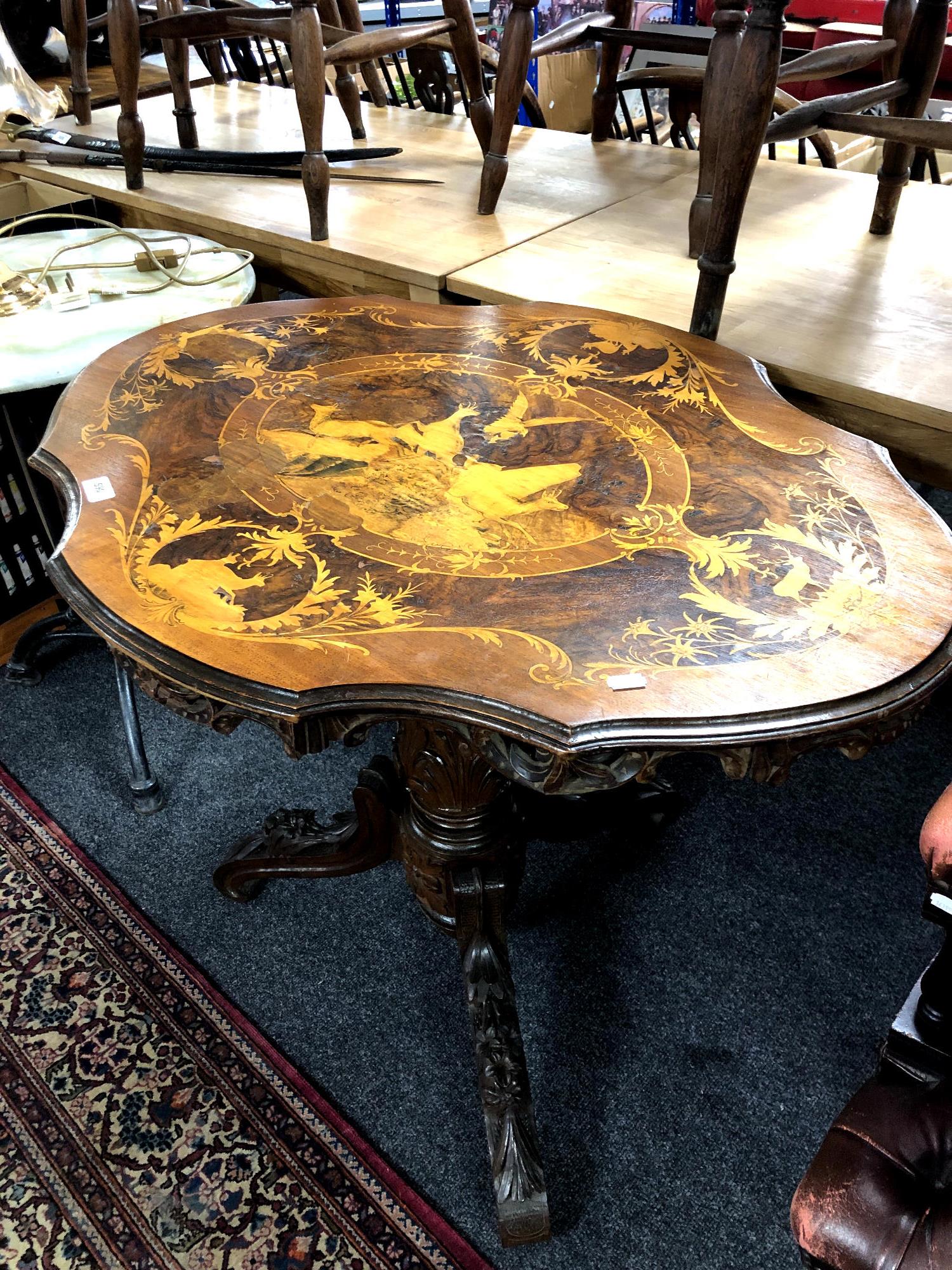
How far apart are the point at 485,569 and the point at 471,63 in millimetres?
1939

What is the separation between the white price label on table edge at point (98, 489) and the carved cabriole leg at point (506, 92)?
1.41 metres

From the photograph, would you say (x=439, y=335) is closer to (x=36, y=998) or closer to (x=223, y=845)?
(x=223, y=845)

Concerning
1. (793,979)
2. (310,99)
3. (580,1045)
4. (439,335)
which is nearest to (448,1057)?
(580,1045)

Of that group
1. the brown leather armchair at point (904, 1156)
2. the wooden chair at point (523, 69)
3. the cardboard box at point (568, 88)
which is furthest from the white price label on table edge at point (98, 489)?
the cardboard box at point (568, 88)

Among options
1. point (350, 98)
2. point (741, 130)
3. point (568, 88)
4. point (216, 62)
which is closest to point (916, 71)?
point (741, 130)

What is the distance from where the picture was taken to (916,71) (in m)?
1.89

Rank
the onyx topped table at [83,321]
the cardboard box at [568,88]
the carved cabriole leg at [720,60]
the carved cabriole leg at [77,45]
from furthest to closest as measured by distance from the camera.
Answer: the cardboard box at [568,88], the carved cabriole leg at [77,45], the onyx topped table at [83,321], the carved cabriole leg at [720,60]

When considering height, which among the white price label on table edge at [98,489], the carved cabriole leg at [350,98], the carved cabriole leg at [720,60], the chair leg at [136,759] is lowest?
the chair leg at [136,759]

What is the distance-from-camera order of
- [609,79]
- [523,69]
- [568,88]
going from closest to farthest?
[523,69]
[609,79]
[568,88]

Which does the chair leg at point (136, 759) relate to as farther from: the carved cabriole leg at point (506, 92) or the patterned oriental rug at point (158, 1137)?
the carved cabriole leg at point (506, 92)

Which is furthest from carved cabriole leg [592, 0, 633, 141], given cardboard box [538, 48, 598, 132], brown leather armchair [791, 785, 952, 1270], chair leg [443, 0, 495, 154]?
brown leather armchair [791, 785, 952, 1270]

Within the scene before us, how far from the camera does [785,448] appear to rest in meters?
1.22

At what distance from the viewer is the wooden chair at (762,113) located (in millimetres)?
1425

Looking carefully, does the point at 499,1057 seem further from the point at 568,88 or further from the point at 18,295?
the point at 568,88
